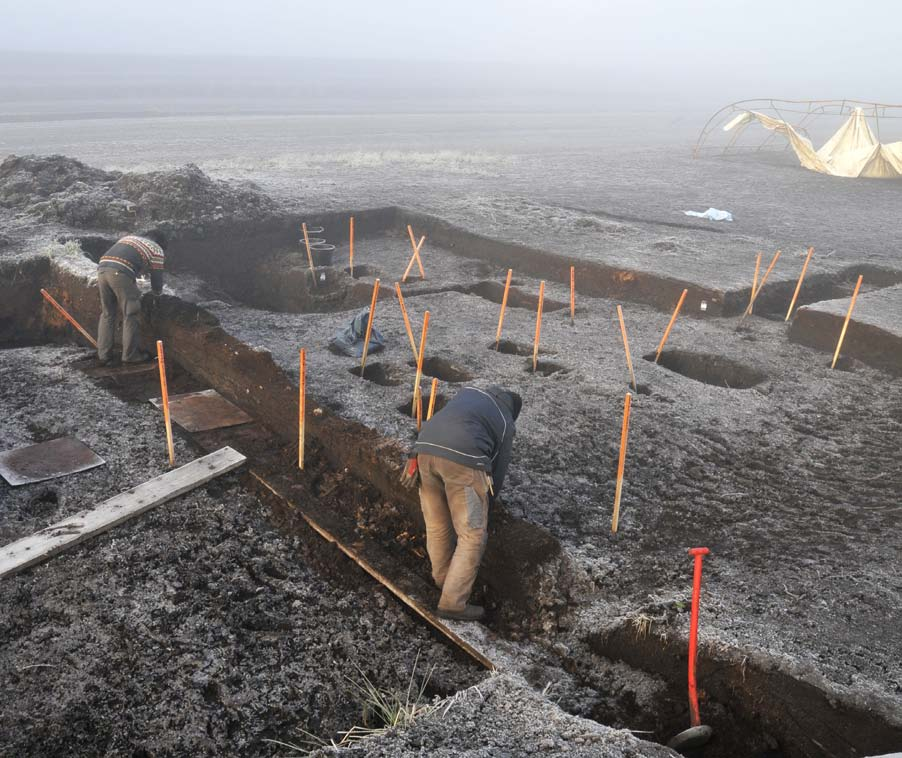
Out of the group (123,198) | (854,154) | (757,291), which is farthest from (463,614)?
(854,154)

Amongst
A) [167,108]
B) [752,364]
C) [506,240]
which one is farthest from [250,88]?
[752,364]

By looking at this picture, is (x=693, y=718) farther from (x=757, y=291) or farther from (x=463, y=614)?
(x=757, y=291)

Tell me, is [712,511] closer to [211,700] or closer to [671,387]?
[671,387]

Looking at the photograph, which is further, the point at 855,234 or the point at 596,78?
the point at 596,78

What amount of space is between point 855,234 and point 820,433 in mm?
8933

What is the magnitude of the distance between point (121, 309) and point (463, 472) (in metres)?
5.14

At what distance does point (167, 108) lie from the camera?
41.2 m

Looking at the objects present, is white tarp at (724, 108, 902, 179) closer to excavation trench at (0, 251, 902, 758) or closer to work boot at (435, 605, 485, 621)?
excavation trench at (0, 251, 902, 758)

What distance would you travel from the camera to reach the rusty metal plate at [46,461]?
5480mm

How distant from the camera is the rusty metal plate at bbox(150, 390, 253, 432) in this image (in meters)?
6.47

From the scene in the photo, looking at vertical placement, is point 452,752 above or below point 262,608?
above

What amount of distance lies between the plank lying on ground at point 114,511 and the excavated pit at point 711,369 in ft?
15.3

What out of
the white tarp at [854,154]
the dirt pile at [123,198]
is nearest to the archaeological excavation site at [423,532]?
the dirt pile at [123,198]

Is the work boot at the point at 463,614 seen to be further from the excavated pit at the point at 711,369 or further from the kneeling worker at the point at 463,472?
the excavated pit at the point at 711,369
